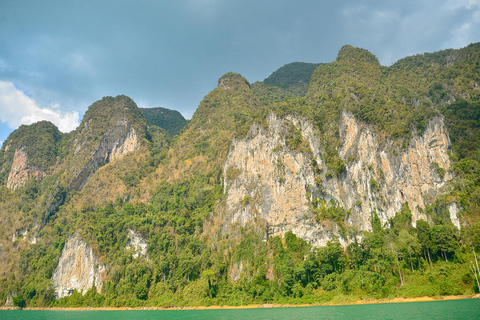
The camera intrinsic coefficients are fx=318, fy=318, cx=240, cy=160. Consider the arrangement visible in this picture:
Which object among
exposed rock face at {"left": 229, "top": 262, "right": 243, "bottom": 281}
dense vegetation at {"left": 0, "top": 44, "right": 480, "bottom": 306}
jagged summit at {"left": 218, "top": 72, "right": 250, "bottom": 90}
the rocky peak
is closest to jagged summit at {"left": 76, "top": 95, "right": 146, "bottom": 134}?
dense vegetation at {"left": 0, "top": 44, "right": 480, "bottom": 306}

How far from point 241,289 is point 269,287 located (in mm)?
5348

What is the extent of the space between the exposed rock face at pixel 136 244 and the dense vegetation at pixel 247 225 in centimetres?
112

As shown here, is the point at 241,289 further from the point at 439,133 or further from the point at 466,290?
the point at 439,133

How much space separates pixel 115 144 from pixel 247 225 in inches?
2782

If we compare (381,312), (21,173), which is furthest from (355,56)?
(21,173)

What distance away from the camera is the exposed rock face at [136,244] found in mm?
74356

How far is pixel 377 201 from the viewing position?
190ft

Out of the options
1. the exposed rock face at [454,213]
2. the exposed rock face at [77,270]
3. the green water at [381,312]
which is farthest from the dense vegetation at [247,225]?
the green water at [381,312]

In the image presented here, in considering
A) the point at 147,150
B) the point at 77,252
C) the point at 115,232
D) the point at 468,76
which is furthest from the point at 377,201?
the point at 147,150

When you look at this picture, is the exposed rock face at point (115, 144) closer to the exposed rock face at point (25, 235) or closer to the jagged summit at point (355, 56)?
the exposed rock face at point (25, 235)

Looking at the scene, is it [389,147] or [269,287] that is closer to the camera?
[269,287]

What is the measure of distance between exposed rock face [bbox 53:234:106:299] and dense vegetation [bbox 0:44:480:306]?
79.1 inches

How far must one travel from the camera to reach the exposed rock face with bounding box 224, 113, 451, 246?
56.9 m

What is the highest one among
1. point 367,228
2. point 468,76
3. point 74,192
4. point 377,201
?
point 468,76
